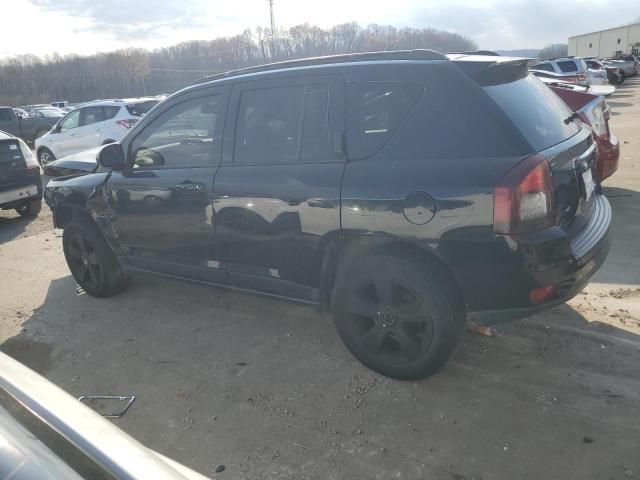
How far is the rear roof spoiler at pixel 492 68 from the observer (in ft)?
9.37

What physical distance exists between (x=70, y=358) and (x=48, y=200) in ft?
6.22

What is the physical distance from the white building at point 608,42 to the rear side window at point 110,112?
8108 cm

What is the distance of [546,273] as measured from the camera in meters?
2.62

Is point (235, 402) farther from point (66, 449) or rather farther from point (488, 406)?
point (66, 449)

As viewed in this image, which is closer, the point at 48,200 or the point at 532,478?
the point at 532,478

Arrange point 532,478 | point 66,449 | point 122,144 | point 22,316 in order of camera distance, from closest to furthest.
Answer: point 66,449 < point 532,478 < point 122,144 < point 22,316

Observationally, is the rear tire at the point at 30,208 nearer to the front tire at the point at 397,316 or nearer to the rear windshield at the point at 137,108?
the rear windshield at the point at 137,108

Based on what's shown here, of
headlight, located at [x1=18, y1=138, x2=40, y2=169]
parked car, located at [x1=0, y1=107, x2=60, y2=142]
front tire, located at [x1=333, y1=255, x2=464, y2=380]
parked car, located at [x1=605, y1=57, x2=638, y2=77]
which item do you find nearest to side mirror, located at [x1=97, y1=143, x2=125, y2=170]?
front tire, located at [x1=333, y1=255, x2=464, y2=380]

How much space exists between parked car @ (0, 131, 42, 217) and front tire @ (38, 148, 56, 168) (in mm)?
6339

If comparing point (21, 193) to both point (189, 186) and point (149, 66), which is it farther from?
point (149, 66)

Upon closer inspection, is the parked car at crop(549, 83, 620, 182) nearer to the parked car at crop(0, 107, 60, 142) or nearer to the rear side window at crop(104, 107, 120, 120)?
the rear side window at crop(104, 107, 120, 120)

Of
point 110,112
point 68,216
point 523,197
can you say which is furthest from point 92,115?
point 523,197

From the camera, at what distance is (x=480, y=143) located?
268cm

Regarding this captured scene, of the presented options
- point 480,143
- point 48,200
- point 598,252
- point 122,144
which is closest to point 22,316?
point 48,200
